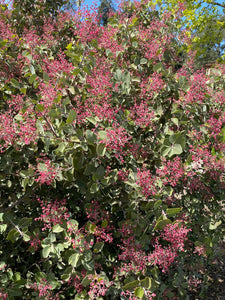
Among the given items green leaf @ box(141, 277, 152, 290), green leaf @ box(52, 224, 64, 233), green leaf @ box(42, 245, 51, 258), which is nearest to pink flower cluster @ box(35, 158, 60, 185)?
green leaf @ box(52, 224, 64, 233)

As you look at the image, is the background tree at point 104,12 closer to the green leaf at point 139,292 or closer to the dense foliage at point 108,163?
the dense foliage at point 108,163

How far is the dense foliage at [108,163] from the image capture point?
6.16 ft

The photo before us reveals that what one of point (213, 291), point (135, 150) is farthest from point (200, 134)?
point (213, 291)

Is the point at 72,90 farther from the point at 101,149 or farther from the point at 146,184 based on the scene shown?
the point at 146,184

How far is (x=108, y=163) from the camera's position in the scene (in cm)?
238

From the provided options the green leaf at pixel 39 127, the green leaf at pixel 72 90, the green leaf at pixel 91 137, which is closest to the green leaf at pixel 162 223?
the green leaf at pixel 91 137

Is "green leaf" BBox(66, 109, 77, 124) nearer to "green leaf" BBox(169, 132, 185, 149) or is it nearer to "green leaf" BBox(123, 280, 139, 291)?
"green leaf" BBox(169, 132, 185, 149)

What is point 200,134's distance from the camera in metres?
2.31

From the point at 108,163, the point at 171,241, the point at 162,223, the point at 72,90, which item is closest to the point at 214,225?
the point at 171,241

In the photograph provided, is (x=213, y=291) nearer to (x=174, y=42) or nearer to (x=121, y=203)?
(x=121, y=203)

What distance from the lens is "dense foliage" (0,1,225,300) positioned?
188 cm

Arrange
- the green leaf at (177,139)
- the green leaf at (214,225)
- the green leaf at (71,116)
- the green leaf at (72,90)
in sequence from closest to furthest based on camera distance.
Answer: the green leaf at (71,116)
the green leaf at (177,139)
the green leaf at (72,90)
the green leaf at (214,225)

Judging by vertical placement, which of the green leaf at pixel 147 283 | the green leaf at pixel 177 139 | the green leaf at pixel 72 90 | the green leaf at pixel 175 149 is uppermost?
the green leaf at pixel 72 90

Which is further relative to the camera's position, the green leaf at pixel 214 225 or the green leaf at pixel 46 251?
the green leaf at pixel 214 225
